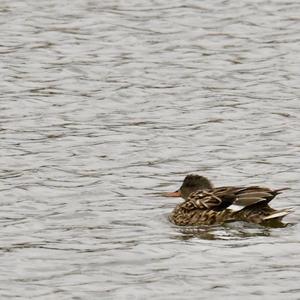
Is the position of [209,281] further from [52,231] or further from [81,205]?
[81,205]

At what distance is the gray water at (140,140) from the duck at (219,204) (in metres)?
0.19

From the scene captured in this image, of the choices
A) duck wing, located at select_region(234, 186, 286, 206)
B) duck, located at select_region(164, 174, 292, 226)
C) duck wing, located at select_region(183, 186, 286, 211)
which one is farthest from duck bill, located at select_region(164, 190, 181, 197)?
duck wing, located at select_region(234, 186, 286, 206)

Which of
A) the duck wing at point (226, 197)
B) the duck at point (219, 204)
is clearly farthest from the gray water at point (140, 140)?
the duck wing at point (226, 197)

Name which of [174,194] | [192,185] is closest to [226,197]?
[192,185]

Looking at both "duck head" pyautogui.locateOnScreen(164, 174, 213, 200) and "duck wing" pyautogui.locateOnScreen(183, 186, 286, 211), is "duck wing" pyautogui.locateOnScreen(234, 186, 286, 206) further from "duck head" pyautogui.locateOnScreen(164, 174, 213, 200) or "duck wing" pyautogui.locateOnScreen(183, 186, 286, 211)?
"duck head" pyautogui.locateOnScreen(164, 174, 213, 200)

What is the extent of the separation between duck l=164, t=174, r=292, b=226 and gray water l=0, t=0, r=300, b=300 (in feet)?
0.62

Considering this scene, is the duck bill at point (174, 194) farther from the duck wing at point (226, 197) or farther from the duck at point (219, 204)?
the duck wing at point (226, 197)

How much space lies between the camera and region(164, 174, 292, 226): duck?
17.0 m

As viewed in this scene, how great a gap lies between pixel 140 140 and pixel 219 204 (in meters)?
4.28

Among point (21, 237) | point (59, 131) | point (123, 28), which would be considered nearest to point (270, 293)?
point (21, 237)

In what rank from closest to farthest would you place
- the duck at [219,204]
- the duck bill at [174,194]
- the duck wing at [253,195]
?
the duck wing at [253,195] < the duck at [219,204] < the duck bill at [174,194]

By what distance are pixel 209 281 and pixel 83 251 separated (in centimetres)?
180

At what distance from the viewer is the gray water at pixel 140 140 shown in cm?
1494

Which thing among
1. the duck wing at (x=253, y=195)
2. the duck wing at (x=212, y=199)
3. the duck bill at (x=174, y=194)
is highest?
the duck wing at (x=253, y=195)
